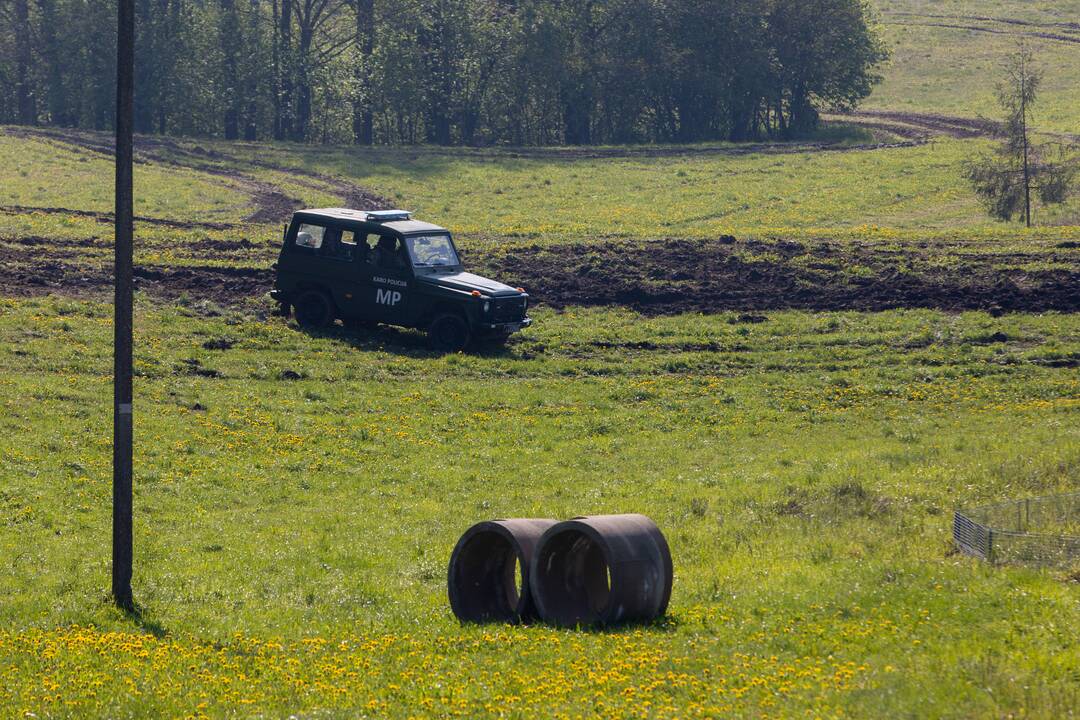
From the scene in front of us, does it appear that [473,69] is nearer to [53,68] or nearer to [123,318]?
[53,68]

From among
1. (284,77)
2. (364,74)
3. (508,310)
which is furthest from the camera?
(364,74)

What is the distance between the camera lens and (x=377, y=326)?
101 ft

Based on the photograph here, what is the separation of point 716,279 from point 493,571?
2251 centimetres

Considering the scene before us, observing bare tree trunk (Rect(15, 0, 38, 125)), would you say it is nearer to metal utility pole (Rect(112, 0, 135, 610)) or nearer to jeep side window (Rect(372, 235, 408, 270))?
jeep side window (Rect(372, 235, 408, 270))

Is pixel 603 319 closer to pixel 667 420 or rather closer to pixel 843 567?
pixel 667 420

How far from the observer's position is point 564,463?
21.3 meters

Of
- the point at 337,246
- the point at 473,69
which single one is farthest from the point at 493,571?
the point at 473,69

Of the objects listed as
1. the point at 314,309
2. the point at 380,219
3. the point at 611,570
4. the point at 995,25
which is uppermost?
the point at 995,25

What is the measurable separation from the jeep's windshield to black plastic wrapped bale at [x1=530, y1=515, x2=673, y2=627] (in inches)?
639

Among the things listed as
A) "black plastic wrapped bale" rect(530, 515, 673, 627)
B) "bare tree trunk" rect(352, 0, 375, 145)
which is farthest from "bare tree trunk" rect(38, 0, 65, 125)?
"black plastic wrapped bale" rect(530, 515, 673, 627)

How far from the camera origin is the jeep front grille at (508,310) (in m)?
28.5

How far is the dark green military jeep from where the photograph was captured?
2864 centimetres

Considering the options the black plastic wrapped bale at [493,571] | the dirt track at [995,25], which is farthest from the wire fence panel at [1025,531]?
the dirt track at [995,25]

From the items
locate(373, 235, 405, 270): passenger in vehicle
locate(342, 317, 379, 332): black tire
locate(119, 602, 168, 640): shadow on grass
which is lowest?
locate(119, 602, 168, 640): shadow on grass
